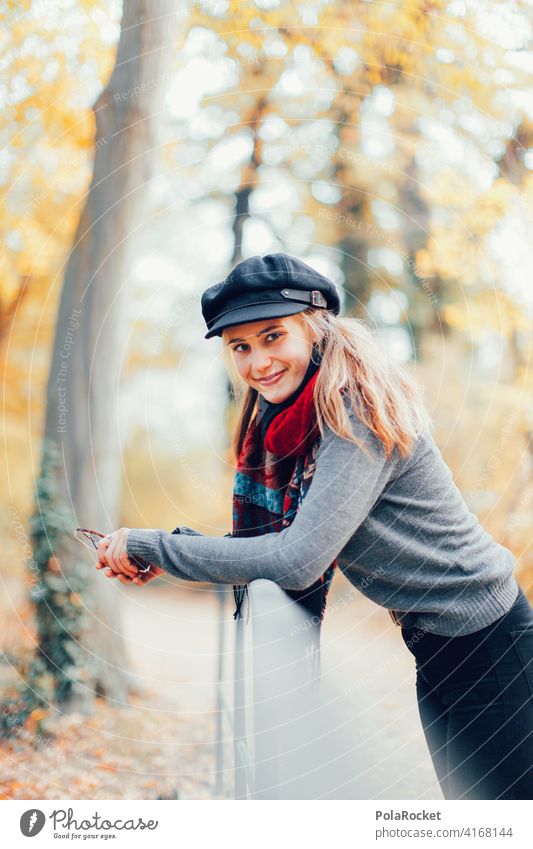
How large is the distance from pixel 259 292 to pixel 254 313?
0.05m

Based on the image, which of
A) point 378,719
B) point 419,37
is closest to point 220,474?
point 378,719

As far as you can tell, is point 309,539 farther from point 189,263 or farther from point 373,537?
point 189,263

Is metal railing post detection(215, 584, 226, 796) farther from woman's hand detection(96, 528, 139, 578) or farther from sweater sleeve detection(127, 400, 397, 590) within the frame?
sweater sleeve detection(127, 400, 397, 590)

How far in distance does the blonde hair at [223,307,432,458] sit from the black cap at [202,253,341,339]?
0.07 meters

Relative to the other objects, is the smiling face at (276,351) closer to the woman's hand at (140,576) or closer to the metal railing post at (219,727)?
the woman's hand at (140,576)

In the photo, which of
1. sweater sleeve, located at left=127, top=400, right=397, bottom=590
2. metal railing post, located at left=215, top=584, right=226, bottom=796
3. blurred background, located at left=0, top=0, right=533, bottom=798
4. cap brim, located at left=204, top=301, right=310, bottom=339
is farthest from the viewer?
blurred background, located at left=0, top=0, right=533, bottom=798

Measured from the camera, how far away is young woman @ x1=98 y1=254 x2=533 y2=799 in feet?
4.56

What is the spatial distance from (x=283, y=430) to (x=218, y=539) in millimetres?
363

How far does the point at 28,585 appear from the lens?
3480mm

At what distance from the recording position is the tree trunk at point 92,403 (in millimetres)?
3379

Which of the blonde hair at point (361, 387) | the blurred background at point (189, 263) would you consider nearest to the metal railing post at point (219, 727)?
the blurred background at point (189, 263)

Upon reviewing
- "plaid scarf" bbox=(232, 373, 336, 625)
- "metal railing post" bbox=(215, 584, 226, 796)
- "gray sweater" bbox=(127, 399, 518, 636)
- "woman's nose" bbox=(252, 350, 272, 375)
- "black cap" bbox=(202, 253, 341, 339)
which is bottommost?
"metal railing post" bbox=(215, 584, 226, 796)

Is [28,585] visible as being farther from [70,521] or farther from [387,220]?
[387,220]

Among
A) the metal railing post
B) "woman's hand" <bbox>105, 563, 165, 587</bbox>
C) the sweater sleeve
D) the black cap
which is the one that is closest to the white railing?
the sweater sleeve
